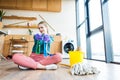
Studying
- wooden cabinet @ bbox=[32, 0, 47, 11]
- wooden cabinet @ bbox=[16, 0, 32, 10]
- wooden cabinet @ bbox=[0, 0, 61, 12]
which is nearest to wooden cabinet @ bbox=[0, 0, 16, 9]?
wooden cabinet @ bbox=[0, 0, 61, 12]

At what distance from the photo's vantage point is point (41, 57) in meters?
1.94

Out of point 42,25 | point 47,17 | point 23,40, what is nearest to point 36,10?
point 47,17

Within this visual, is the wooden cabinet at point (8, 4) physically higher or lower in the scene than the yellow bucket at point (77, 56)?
higher

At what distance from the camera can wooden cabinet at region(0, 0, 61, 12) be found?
219 inches

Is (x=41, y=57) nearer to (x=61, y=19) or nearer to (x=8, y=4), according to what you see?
(x=61, y=19)

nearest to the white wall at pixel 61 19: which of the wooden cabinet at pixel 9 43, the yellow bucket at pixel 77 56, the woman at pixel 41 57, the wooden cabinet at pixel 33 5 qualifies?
the wooden cabinet at pixel 33 5

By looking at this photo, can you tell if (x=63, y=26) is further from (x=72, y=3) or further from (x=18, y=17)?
(x=18, y=17)

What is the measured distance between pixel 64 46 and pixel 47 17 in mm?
1434

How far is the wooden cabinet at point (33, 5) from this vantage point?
219 inches

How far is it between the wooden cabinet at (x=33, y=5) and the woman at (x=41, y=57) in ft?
12.8

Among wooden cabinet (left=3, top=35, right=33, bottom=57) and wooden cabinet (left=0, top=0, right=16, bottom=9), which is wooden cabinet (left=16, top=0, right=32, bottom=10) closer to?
wooden cabinet (left=0, top=0, right=16, bottom=9)

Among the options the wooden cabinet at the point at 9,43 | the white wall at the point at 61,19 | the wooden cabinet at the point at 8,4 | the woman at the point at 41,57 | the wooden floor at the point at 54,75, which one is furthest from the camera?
the white wall at the point at 61,19

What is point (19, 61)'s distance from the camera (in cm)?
177

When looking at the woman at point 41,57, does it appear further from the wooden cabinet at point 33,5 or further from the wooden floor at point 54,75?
the wooden cabinet at point 33,5
